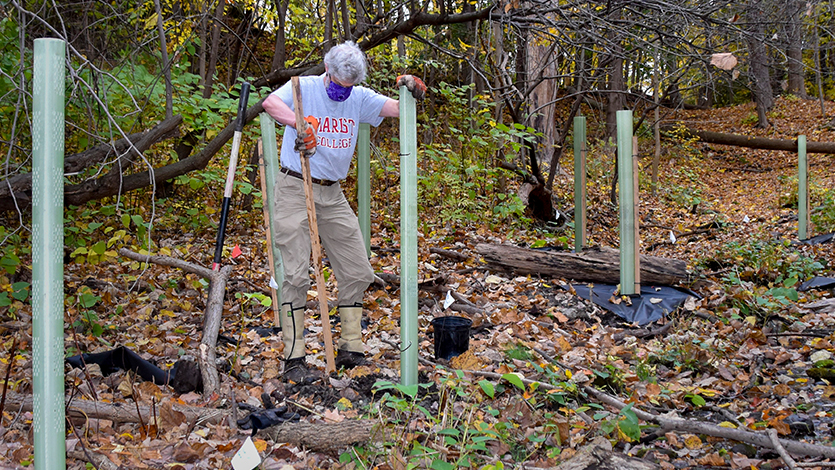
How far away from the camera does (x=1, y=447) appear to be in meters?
2.61

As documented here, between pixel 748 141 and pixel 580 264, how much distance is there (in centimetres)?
1492

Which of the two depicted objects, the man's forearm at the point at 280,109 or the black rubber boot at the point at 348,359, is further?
the black rubber boot at the point at 348,359

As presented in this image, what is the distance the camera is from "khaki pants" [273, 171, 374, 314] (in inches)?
145

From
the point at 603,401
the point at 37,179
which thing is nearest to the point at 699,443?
the point at 603,401

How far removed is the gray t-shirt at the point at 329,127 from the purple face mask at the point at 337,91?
0.14 ft

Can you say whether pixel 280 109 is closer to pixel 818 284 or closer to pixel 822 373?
pixel 822 373

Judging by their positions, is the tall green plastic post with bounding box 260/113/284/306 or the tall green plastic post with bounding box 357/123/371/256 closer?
the tall green plastic post with bounding box 260/113/284/306

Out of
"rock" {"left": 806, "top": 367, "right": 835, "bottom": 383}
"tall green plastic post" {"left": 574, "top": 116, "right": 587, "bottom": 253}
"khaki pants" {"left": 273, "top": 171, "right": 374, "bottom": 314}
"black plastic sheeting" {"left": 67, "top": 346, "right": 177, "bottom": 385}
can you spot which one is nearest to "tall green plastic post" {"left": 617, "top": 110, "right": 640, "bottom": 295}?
"tall green plastic post" {"left": 574, "top": 116, "right": 587, "bottom": 253}

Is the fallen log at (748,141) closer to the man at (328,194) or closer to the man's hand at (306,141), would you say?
the man at (328,194)

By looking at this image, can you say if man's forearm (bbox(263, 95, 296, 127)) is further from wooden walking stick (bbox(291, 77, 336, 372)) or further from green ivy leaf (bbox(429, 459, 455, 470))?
green ivy leaf (bbox(429, 459, 455, 470))

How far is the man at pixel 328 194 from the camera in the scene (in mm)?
3518

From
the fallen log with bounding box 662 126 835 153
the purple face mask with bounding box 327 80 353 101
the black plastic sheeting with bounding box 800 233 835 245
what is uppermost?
the fallen log with bounding box 662 126 835 153

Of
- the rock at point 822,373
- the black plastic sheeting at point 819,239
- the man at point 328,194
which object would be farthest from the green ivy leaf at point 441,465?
the black plastic sheeting at point 819,239

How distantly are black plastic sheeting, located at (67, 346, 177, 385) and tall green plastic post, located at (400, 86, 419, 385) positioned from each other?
4.40ft
